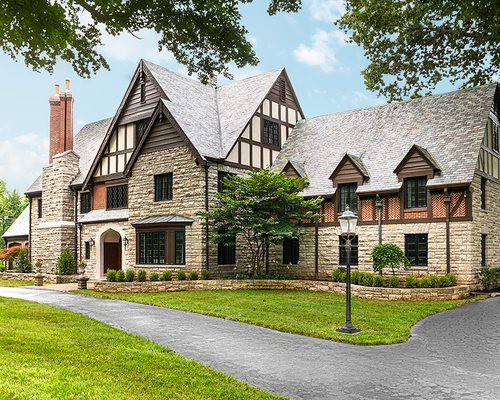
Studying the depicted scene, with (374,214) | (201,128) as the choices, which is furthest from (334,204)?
(201,128)

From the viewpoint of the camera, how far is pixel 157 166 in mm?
26953

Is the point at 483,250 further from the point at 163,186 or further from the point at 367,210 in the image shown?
the point at 163,186

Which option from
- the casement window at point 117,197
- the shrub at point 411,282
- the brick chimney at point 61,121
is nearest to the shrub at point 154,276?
the casement window at point 117,197

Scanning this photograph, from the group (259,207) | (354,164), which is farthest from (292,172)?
(259,207)

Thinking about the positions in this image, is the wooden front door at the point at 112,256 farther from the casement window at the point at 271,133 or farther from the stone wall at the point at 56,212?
the casement window at the point at 271,133

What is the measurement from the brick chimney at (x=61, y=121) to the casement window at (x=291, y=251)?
17.4 metres

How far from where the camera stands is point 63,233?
110ft

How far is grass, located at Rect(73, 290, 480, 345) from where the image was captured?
1287cm

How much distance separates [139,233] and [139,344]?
16869 mm

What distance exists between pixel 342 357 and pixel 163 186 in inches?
725

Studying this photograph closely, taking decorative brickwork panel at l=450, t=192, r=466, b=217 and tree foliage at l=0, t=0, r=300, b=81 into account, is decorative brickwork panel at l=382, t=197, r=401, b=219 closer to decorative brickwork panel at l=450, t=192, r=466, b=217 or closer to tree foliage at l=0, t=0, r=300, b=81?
decorative brickwork panel at l=450, t=192, r=466, b=217

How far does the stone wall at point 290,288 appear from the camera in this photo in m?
19.6

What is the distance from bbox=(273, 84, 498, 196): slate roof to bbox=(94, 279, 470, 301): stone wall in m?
Result: 4.95

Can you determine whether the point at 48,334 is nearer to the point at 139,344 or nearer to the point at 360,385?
the point at 139,344
